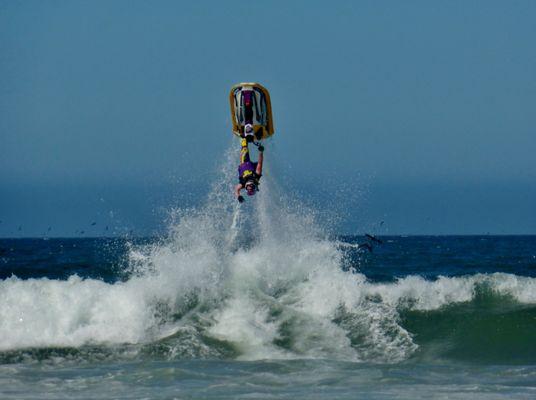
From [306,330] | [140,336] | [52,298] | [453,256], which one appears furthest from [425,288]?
[453,256]

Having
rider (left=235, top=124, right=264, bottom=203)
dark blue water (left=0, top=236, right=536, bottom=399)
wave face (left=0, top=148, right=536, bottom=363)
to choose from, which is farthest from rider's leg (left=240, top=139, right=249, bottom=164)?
dark blue water (left=0, top=236, right=536, bottom=399)

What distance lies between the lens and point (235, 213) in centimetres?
2034

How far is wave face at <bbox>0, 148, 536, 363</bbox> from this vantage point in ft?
55.0

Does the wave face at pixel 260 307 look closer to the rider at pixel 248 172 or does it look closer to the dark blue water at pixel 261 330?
the dark blue water at pixel 261 330

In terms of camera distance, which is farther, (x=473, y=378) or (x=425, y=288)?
(x=425, y=288)

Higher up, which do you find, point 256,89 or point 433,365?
point 256,89

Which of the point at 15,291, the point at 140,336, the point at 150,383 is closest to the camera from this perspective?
the point at 150,383

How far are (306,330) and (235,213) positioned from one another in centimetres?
381

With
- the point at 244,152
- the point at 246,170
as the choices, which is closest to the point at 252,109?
the point at 244,152

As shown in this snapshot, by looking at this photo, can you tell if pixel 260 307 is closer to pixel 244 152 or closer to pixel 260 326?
pixel 260 326

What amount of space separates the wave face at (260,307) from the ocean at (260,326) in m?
0.04

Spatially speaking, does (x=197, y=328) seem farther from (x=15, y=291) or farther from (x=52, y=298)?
(x=15, y=291)

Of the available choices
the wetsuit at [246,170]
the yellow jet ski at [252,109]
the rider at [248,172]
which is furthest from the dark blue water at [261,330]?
the yellow jet ski at [252,109]

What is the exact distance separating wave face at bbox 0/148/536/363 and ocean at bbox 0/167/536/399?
0.04 m
